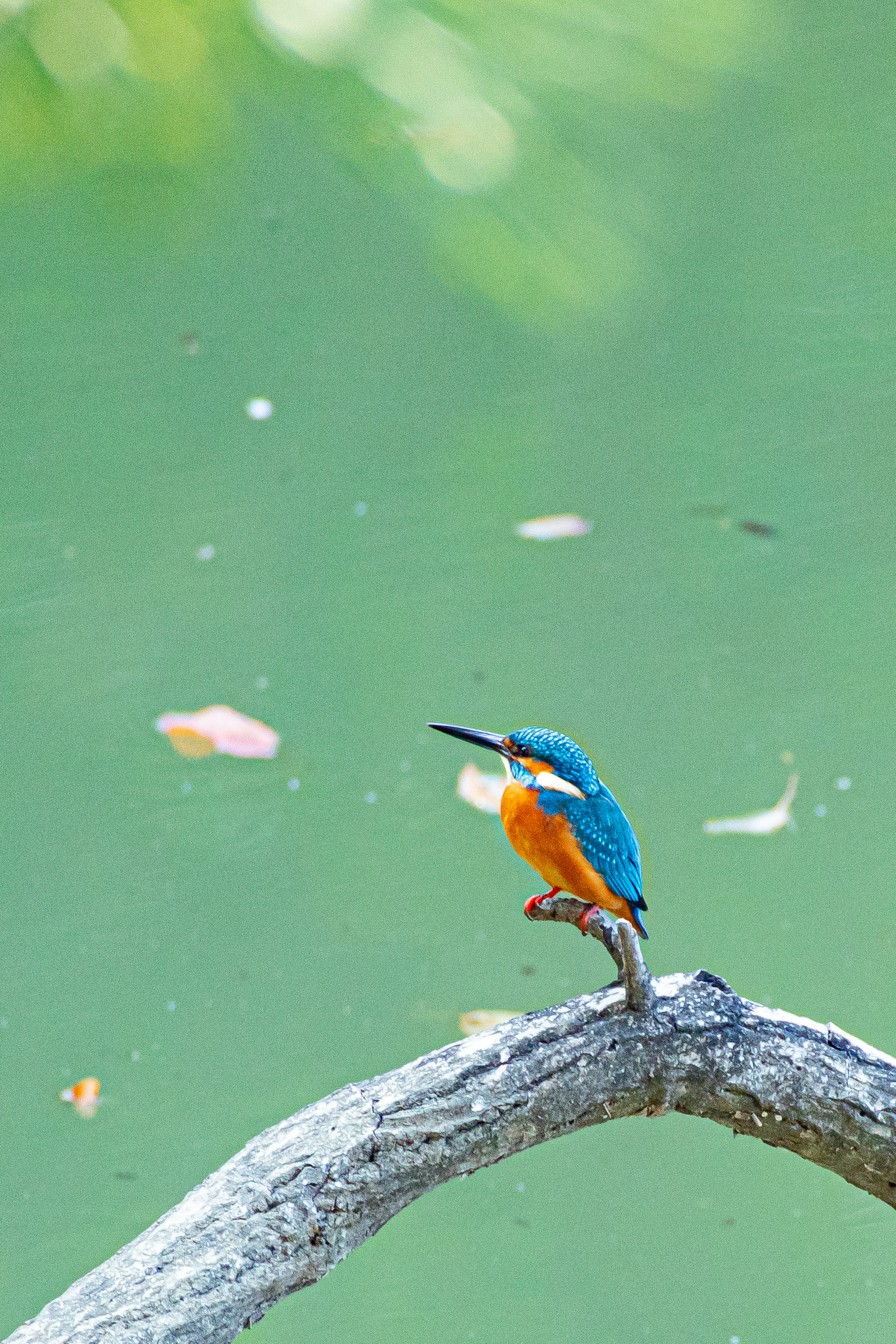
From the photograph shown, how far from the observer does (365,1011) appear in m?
1.37

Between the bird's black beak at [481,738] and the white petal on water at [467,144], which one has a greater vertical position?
the white petal on water at [467,144]

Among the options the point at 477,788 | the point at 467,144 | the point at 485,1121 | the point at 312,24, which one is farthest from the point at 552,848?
the point at 312,24

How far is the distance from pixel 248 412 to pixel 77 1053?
30.3 inches

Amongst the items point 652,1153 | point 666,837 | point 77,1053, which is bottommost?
point 652,1153

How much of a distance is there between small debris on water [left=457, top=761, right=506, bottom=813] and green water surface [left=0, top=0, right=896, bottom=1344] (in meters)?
0.01

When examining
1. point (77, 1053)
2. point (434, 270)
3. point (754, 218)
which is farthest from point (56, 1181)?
point (754, 218)

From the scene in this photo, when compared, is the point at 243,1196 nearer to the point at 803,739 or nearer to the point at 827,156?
the point at 803,739

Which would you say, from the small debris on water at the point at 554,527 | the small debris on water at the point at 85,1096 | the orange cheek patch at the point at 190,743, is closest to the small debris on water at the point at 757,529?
the small debris on water at the point at 554,527

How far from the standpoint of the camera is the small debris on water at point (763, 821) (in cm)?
139

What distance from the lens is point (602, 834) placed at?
85 cm

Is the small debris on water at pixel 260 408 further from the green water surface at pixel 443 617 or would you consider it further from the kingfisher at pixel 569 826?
the kingfisher at pixel 569 826

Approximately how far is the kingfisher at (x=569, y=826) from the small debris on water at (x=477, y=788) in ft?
1.52

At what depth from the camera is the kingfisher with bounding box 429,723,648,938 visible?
0.85 metres

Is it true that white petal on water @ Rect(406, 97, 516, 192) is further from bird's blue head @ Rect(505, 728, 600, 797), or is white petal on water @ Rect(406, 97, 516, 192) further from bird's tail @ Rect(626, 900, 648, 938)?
bird's tail @ Rect(626, 900, 648, 938)
